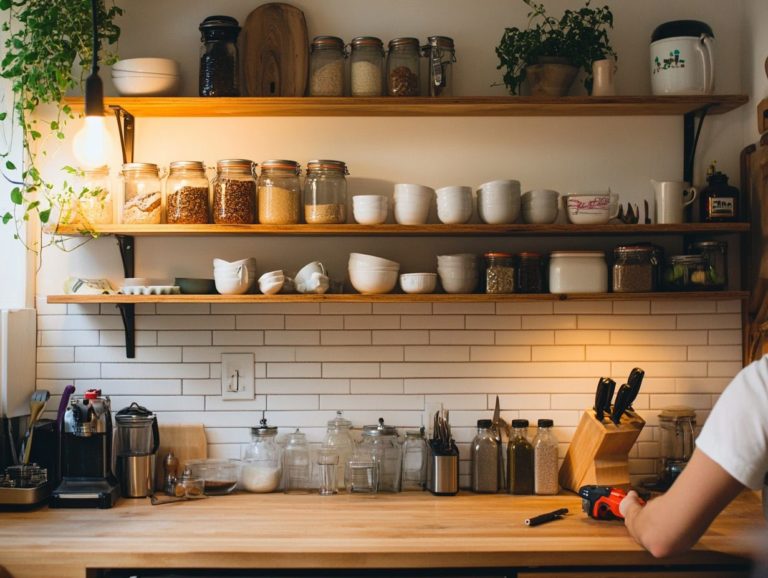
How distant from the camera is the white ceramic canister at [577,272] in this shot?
9.81 feet

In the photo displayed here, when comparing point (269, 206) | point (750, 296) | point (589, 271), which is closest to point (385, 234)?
point (269, 206)

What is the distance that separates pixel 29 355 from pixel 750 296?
277 cm

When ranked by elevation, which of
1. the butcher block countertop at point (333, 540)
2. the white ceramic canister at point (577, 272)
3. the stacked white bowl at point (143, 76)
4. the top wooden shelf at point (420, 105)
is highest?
the stacked white bowl at point (143, 76)

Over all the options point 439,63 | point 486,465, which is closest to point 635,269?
point 486,465

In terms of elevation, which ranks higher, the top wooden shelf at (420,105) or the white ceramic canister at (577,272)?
the top wooden shelf at (420,105)

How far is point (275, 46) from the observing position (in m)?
3.19

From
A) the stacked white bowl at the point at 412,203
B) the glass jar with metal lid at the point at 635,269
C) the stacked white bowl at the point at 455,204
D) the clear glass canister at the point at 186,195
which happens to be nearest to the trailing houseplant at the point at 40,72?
the clear glass canister at the point at 186,195

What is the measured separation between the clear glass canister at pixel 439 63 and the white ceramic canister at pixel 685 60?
78 centimetres

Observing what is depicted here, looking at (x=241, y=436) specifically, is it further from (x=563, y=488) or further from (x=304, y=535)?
(x=563, y=488)

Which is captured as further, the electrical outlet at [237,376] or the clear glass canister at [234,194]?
the electrical outlet at [237,376]

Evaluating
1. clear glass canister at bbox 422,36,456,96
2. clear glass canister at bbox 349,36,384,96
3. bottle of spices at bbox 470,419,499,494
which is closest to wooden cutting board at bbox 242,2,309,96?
clear glass canister at bbox 349,36,384,96

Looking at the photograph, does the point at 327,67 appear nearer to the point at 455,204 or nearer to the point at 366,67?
the point at 366,67

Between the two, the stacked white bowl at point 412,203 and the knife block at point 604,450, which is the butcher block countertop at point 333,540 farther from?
the stacked white bowl at point 412,203

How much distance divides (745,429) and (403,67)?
1.85 metres
